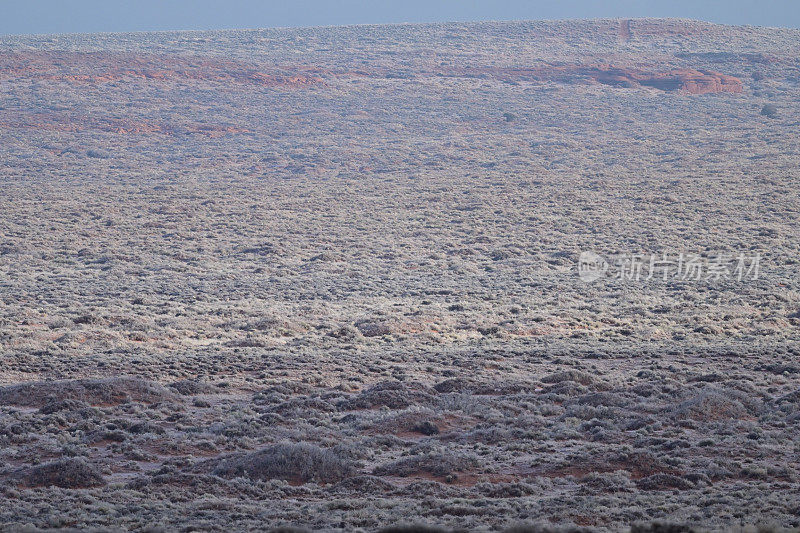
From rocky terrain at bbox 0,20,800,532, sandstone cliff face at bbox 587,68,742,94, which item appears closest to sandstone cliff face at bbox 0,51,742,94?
sandstone cliff face at bbox 587,68,742,94

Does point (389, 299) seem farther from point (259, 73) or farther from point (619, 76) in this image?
point (619, 76)

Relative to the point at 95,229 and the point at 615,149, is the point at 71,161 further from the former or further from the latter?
the point at 615,149

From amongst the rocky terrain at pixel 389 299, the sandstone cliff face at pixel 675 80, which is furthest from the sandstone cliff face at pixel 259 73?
the rocky terrain at pixel 389 299

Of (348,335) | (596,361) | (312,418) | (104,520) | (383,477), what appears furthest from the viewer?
(348,335)

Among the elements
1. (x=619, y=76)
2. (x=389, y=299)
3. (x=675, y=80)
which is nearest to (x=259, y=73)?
(x=619, y=76)

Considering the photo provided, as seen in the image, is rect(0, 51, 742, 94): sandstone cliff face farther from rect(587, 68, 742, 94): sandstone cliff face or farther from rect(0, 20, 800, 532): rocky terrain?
rect(0, 20, 800, 532): rocky terrain

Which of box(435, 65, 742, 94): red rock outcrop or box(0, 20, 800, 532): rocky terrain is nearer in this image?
box(0, 20, 800, 532): rocky terrain

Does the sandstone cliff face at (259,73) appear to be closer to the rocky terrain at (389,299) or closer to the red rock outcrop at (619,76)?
the red rock outcrop at (619,76)

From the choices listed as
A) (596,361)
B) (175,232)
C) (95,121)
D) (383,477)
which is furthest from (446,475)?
(95,121)
